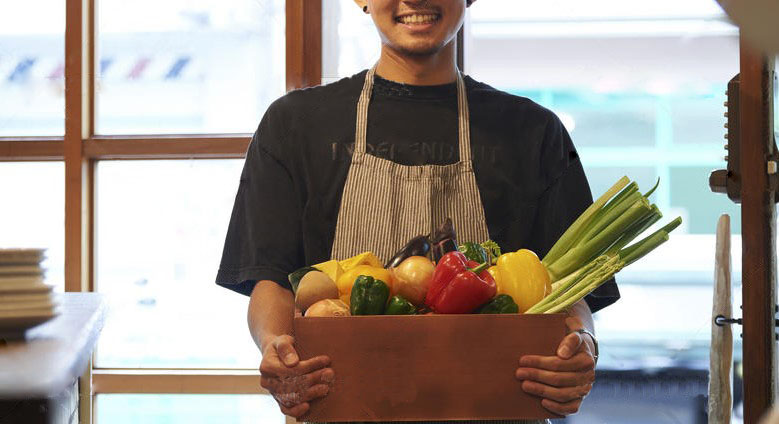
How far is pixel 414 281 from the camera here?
1.43 m

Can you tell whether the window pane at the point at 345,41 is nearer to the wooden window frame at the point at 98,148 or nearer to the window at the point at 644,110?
the wooden window frame at the point at 98,148

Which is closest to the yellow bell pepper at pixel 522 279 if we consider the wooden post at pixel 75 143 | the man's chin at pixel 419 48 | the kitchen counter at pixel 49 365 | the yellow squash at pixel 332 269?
the yellow squash at pixel 332 269

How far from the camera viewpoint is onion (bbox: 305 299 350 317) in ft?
4.55

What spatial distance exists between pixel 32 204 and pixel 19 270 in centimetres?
208

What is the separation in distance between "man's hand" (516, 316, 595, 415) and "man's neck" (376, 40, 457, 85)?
0.71 meters

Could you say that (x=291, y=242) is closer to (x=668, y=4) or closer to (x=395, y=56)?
(x=395, y=56)

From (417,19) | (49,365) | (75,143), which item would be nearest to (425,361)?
(49,365)

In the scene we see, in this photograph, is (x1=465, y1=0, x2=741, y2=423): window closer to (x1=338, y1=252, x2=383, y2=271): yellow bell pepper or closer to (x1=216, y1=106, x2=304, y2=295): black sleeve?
(x1=216, y1=106, x2=304, y2=295): black sleeve

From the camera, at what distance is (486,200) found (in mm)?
1860

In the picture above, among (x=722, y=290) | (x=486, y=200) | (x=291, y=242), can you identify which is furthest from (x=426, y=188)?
(x=722, y=290)

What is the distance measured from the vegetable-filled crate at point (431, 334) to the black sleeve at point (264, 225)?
0.33m

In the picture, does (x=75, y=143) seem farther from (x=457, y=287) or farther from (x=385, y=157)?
(x=457, y=287)

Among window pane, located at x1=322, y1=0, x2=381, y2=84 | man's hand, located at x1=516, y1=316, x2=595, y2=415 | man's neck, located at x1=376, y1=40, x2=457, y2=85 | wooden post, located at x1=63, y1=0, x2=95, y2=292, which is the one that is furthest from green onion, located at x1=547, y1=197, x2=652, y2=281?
wooden post, located at x1=63, y1=0, x2=95, y2=292

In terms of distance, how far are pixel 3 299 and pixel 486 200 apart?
0.92 metres
